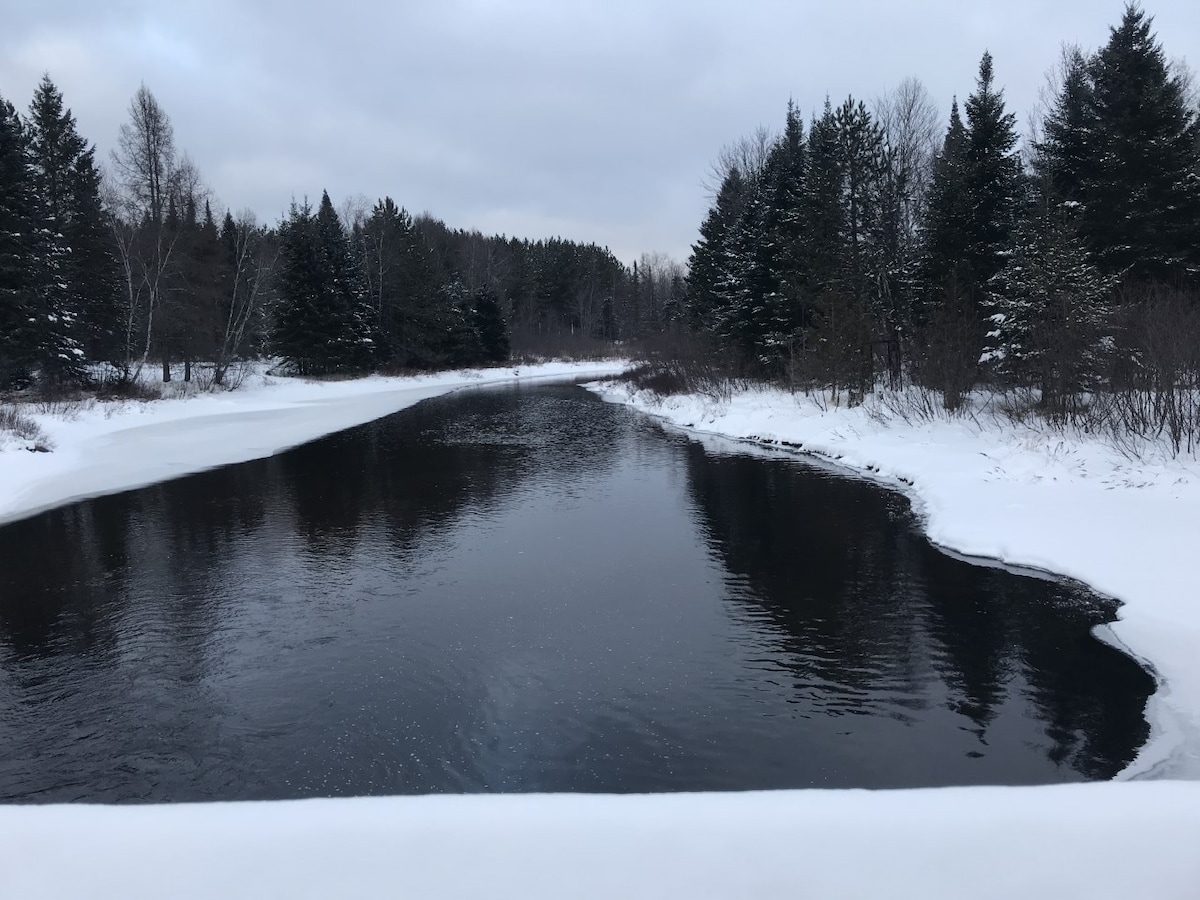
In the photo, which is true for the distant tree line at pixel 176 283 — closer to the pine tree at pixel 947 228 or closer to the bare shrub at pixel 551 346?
the bare shrub at pixel 551 346

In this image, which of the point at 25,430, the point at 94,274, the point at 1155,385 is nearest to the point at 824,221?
the point at 1155,385

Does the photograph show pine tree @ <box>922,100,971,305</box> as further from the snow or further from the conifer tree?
the conifer tree

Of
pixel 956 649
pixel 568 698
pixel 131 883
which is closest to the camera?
pixel 131 883

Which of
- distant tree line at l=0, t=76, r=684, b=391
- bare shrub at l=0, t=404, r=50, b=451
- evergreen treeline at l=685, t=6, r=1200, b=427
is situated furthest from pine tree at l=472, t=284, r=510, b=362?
bare shrub at l=0, t=404, r=50, b=451

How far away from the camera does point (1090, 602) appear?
28.2ft

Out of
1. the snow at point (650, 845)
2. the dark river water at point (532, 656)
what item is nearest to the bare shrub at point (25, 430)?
the dark river water at point (532, 656)

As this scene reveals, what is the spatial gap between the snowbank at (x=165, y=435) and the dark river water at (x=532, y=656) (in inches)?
107

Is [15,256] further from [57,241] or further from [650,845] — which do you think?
[650,845]

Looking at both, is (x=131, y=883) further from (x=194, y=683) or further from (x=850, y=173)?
(x=850, y=173)

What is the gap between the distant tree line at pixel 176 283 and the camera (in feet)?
90.4

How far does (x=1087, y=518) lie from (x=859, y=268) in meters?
17.5

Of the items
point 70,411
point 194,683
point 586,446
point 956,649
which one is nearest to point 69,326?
point 70,411

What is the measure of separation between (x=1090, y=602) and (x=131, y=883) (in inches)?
379

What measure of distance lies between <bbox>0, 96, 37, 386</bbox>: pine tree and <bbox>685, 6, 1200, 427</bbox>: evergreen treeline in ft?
89.8
